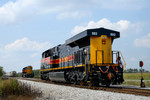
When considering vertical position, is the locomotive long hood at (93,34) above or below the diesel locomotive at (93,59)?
above

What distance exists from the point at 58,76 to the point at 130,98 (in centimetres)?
1082

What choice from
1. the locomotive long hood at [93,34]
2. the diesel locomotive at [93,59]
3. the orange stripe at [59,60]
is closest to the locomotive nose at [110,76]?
the diesel locomotive at [93,59]

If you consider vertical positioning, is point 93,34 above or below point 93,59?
above

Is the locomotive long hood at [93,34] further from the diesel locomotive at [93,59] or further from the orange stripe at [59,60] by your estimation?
the orange stripe at [59,60]

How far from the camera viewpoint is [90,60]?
44.5ft

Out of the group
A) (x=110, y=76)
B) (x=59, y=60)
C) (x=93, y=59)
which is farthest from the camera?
(x=59, y=60)

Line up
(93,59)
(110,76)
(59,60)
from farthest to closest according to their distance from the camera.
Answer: (59,60)
(93,59)
(110,76)

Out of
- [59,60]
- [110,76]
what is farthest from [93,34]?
[59,60]

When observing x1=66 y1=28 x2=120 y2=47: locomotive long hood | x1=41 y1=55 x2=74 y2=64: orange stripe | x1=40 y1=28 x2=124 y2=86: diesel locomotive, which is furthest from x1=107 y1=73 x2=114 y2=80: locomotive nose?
x1=41 y1=55 x2=74 y2=64: orange stripe

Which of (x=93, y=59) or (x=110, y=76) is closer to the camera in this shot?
(x=110, y=76)

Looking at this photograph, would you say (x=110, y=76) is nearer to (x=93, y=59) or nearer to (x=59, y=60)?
(x=93, y=59)

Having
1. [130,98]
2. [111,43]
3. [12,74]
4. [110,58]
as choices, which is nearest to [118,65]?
[110,58]

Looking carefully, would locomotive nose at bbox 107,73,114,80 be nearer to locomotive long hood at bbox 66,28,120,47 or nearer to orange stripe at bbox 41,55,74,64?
locomotive long hood at bbox 66,28,120,47

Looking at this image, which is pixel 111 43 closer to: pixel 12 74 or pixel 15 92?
pixel 15 92
